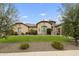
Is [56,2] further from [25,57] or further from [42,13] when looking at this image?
[25,57]

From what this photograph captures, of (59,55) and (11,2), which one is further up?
(11,2)

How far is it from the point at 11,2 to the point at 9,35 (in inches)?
21.4

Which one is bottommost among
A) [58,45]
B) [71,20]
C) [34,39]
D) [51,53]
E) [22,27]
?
[51,53]

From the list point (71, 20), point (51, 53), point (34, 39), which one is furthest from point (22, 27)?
point (71, 20)

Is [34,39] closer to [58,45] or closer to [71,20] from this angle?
[58,45]

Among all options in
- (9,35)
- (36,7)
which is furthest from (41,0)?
(9,35)

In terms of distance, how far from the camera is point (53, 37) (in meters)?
9.52

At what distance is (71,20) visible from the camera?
31.2 feet

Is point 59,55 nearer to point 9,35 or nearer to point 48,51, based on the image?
point 48,51

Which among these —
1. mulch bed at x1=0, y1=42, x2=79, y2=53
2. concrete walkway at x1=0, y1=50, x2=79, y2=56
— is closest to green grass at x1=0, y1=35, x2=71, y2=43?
mulch bed at x1=0, y1=42, x2=79, y2=53

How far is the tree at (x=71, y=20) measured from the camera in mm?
9500

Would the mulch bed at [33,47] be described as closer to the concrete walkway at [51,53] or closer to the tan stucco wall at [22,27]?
the concrete walkway at [51,53]

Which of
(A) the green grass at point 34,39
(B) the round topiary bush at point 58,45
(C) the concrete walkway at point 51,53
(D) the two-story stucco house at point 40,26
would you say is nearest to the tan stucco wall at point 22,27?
(D) the two-story stucco house at point 40,26

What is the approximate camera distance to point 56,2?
31.2 feet
